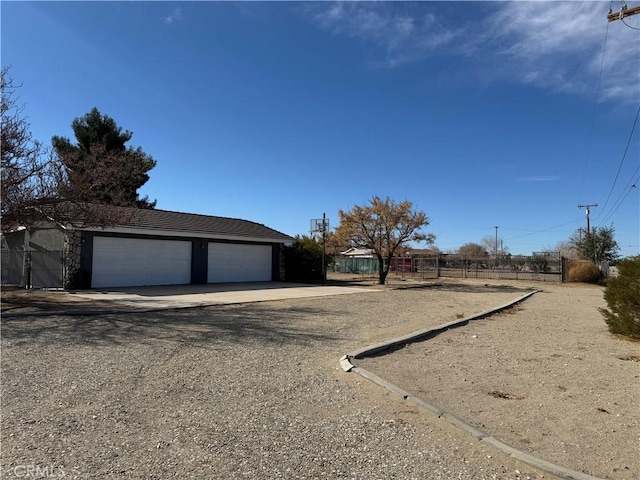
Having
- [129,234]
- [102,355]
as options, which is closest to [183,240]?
[129,234]

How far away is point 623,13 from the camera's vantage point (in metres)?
16.5

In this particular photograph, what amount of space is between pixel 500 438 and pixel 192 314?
30.7 ft

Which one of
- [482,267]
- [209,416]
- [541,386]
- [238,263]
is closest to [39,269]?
[238,263]

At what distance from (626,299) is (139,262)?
18604mm

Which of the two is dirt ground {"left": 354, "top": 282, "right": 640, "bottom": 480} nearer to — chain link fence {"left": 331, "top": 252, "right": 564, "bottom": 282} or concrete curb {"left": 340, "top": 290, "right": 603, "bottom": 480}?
concrete curb {"left": 340, "top": 290, "right": 603, "bottom": 480}

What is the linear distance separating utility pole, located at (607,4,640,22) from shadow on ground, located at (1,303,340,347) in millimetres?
15969

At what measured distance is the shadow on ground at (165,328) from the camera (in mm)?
8422

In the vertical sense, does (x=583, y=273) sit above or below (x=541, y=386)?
above

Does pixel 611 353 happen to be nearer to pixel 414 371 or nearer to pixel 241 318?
pixel 414 371

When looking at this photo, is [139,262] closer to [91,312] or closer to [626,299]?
[91,312]

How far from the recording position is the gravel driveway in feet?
11.4

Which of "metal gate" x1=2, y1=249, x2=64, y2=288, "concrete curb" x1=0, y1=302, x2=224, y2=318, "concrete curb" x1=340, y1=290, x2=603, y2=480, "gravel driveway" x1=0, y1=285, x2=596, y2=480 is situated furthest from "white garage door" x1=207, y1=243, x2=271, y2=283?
"concrete curb" x1=340, y1=290, x2=603, y2=480

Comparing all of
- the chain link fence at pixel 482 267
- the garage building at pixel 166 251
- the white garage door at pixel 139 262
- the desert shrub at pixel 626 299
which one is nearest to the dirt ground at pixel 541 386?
the desert shrub at pixel 626 299

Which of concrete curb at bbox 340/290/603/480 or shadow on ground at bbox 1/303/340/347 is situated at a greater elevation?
shadow on ground at bbox 1/303/340/347
